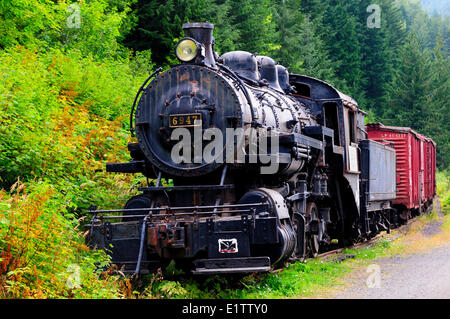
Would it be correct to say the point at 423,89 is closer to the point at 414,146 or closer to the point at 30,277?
the point at 414,146

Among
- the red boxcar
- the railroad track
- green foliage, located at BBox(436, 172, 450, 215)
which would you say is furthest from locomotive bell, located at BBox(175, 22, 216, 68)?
green foliage, located at BBox(436, 172, 450, 215)

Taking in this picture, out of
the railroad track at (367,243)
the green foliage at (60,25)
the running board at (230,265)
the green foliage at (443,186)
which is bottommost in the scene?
the railroad track at (367,243)

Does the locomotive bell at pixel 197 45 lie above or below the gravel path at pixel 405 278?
above

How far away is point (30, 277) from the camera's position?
6105 mm

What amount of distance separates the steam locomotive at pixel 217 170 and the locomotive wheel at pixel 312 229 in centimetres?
2

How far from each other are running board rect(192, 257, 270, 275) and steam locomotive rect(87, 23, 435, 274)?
0.04 feet

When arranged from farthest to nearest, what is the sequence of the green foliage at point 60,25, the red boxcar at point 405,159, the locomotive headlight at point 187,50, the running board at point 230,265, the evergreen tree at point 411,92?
1. the evergreen tree at point 411,92
2. the red boxcar at point 405,159
3. the green foliage at point 60,25
4. the locomotive headlight at point 187,50
5. the running board at point 230,265

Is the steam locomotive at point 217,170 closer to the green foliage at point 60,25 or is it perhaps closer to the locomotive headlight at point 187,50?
the locomotive headlight at point 187,50

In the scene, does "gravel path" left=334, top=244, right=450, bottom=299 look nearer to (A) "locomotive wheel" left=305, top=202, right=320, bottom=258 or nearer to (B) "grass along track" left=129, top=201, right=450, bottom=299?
(B) "grass along track" left=129, top=201, right=450, bottom=299

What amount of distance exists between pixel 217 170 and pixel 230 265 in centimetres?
155

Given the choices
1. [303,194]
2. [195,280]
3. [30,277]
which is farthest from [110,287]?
[303,194]

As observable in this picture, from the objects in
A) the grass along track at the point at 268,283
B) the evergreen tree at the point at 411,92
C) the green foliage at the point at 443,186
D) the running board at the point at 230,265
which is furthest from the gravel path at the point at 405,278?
the evergreen tree at the point at 411,92

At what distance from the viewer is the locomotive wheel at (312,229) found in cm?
1060

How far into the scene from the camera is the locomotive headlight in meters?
8.55
